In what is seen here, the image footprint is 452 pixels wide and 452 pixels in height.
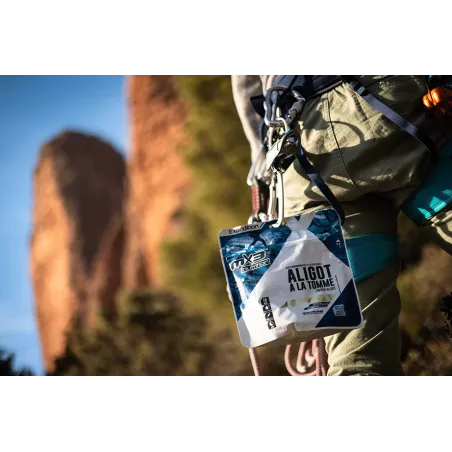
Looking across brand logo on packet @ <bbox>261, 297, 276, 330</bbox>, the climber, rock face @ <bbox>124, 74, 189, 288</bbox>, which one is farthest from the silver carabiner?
rock face @ <bbox>124, 74, 189, 288</bbox>

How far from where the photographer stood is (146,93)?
8031 millimetres

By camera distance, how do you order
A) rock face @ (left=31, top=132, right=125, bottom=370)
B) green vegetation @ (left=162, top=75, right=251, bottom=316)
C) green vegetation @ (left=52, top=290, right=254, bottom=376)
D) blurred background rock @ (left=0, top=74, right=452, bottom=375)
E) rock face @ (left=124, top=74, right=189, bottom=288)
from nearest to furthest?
blurred background rock @ (left=0, top=74, right=452, bottom=375) < green vegetation @ (left=52, top=290, right=254, bottom=376) < green vegetation @ (left=162, top=75, right=251, bottom=316) < rock face @ (left=124, top=74, right=189, bottom=288) < rock face @ (left=31, top=132, right=125, bottom=370)

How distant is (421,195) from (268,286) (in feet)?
1.12

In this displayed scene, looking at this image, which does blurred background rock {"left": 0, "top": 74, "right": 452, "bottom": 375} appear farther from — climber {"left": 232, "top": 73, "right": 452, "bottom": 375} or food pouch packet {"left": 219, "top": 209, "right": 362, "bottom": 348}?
food pouch packet {"left": 219, "top": 209, "right": 362, "bottom": 348}

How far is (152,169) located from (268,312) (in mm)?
7213

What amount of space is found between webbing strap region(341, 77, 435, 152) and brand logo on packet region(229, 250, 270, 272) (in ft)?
1.09

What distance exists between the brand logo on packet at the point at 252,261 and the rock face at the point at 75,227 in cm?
790

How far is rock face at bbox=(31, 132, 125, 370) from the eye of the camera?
896 cm

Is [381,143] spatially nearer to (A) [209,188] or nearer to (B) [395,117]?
(B) [395,117]

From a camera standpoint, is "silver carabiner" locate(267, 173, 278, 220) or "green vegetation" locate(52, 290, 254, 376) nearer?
"silver carabiner" locate(267, 173, 278, 220)
